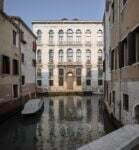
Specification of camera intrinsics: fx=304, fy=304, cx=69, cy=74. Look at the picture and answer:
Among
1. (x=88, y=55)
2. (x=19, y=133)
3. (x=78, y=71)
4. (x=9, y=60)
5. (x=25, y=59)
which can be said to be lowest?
(x=19, y=133)

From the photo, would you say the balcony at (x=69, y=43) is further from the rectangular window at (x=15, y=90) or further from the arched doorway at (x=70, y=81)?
the rectangular window at (x=15, y=90)

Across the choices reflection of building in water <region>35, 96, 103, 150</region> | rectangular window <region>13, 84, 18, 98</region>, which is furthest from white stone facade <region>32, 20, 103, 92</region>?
reflection of building in water <region>35, 96, 103, 150</region>

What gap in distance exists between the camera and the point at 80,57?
4812 centimetres

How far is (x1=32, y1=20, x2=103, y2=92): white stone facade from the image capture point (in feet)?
156

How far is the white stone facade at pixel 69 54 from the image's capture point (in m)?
47.6

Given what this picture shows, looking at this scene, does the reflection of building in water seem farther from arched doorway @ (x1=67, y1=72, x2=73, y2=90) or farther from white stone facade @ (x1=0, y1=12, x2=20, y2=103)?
arched doorway @ (x1=67, y1=72, x2=73, y2=90)

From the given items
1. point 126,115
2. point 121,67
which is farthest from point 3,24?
point 126,115

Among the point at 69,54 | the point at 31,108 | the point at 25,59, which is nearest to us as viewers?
the point at 31,108

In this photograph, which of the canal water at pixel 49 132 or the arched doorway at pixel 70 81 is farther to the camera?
the arched doorway at pixel 70 81

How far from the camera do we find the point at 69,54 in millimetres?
48281

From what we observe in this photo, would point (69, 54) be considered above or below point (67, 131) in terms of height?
above

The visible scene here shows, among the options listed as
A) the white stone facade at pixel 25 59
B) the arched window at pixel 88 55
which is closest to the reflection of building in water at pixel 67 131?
the white stone facade at pixel 25 59

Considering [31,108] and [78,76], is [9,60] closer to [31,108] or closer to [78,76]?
[31,108]

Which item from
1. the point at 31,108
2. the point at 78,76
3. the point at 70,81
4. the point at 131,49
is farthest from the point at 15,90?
the point at 78,76
